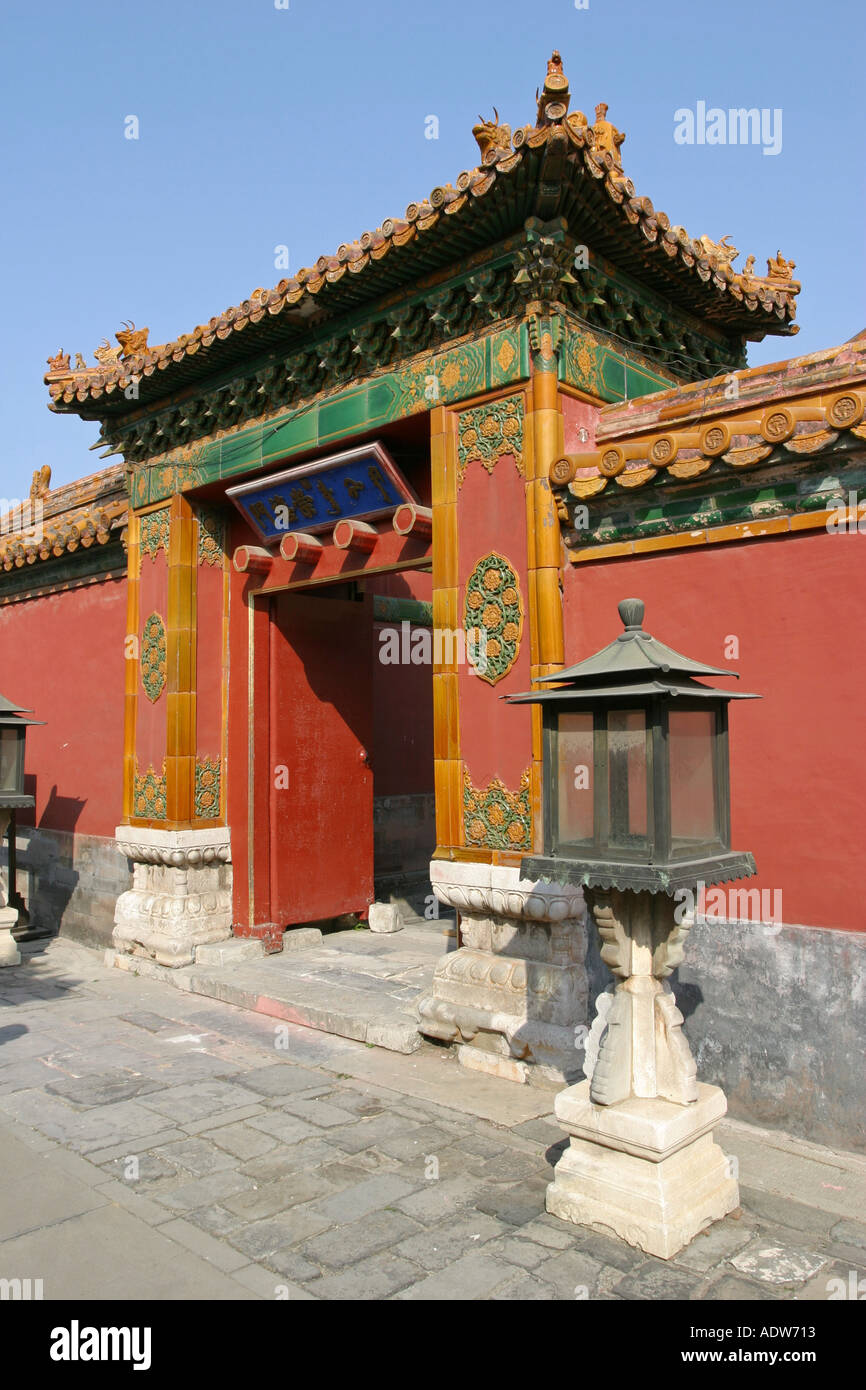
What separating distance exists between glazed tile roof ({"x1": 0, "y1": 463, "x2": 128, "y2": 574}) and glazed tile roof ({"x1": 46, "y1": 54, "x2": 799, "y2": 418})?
1.78 m

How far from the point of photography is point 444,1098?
17.0 ft

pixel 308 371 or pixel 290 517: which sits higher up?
pixel 308 371

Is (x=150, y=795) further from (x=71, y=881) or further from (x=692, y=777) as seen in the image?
(x=692, y=777)

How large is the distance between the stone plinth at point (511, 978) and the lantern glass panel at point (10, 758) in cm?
514

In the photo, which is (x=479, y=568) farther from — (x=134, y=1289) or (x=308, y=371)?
(x=134, y=1289)

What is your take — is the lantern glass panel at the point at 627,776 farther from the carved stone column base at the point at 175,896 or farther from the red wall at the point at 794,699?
the carved stone column base at the point at 175,896

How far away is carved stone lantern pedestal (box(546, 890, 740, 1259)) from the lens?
3639mm

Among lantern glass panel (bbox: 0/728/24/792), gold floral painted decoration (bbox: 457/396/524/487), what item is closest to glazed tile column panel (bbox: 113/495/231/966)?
lantern glass panel (bbox: 0/728/24/792)

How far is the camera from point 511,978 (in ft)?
18.3

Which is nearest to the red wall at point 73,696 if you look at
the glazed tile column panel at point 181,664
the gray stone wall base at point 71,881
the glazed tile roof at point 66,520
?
the gray stone wall base at point 71,881

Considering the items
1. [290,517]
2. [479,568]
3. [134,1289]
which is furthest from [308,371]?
[134,1289]

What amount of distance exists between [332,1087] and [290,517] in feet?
14.7

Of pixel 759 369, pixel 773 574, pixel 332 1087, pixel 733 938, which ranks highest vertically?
pixel 759 369

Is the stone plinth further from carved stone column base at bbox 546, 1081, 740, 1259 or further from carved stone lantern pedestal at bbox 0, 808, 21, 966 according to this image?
carved stone lantern pedestal at bbox 0, 808, 21, 966
